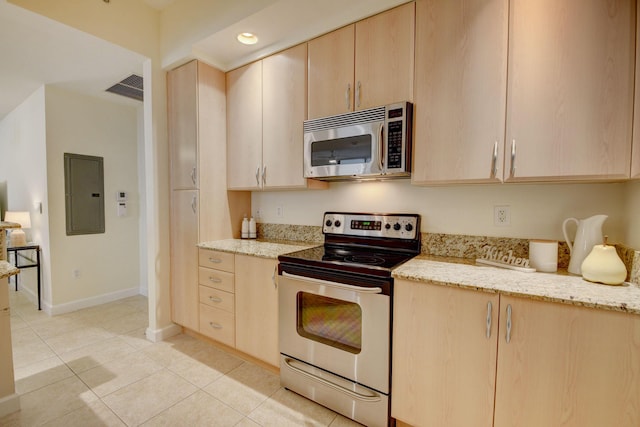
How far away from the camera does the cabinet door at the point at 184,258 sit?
2.38m

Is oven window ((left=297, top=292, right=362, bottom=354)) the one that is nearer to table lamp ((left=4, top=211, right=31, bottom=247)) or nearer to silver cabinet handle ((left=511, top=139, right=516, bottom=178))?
silver cabinet handle ((left=511, top=139, right=516, bottom=178))

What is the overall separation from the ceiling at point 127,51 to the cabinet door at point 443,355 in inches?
64.7

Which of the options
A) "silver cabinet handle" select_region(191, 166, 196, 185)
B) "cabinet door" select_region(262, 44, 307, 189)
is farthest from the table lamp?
"cabinet door" select_region(262, 44, 307, 189)

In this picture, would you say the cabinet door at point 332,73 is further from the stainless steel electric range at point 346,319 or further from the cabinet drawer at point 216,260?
the cabinet drawer at point 216,260

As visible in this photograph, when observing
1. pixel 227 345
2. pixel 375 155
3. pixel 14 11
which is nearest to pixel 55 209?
pixel 14 11

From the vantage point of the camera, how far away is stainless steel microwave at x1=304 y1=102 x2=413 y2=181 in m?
1.62

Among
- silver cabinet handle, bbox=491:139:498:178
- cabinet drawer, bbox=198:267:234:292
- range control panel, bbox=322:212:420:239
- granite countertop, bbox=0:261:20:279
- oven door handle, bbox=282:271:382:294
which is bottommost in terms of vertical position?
cabinet drawer, bbox=198:267:234:292

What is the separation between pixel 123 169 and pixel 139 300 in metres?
1.68

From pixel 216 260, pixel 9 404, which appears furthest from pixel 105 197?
pixel 9 404

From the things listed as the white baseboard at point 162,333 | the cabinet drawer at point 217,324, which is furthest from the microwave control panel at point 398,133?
the white baseboard at point 162,333

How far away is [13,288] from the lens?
3.98 meters

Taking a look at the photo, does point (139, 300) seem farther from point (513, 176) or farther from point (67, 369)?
point (513, 176)

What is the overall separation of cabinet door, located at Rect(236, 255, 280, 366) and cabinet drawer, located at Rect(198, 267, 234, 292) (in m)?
0.09

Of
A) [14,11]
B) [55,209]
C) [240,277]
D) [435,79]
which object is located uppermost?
[14,11]
